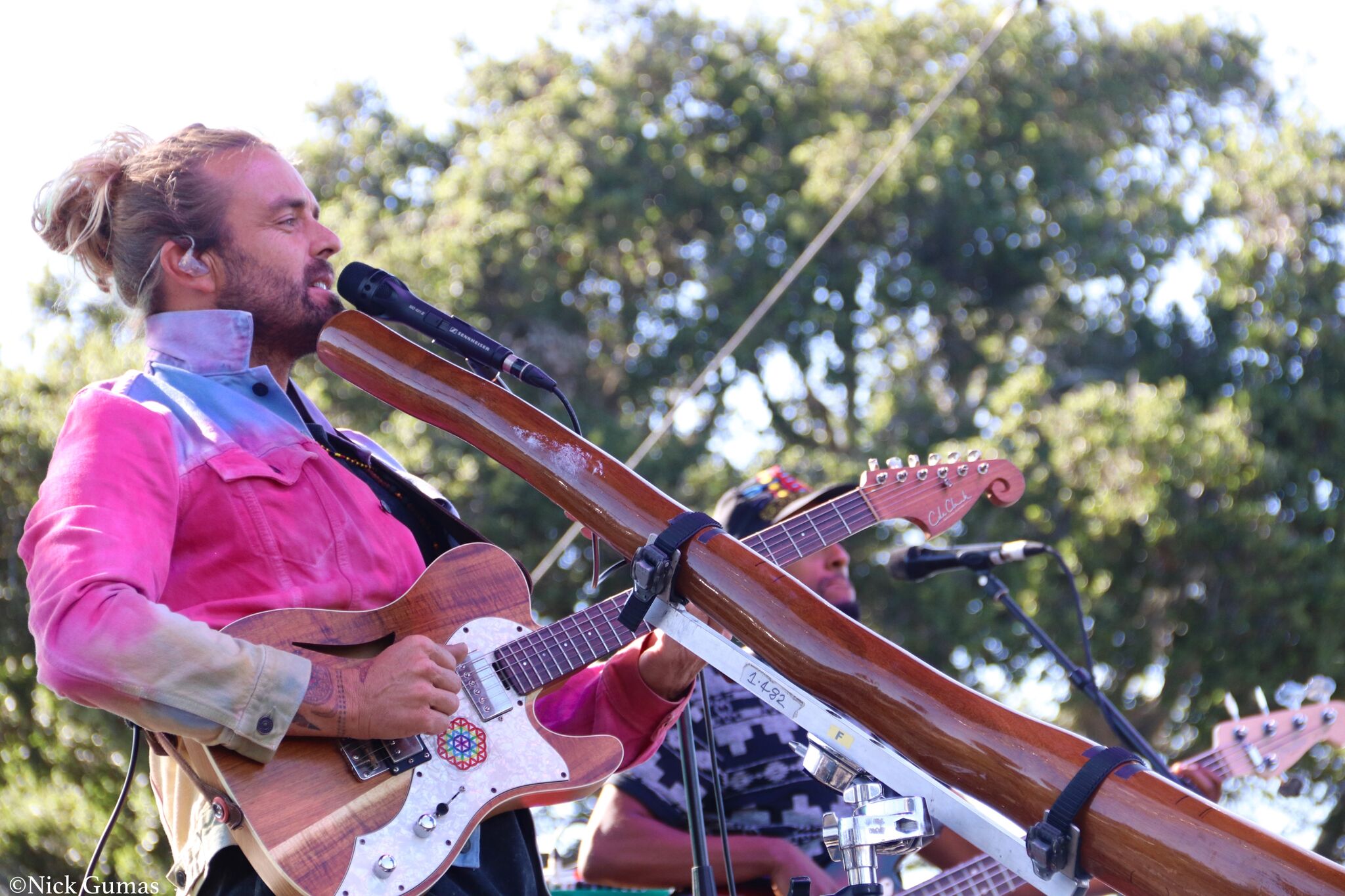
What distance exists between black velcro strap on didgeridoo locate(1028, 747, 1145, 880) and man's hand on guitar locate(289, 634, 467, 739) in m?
1.08

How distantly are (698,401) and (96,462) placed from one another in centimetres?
1211

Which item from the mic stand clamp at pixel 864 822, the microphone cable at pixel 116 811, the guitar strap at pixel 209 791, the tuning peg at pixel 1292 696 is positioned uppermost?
the tuning peg at pixel 1292 696

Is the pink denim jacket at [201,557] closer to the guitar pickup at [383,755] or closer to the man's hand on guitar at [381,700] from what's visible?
the man's hand on guitar at [381,700]

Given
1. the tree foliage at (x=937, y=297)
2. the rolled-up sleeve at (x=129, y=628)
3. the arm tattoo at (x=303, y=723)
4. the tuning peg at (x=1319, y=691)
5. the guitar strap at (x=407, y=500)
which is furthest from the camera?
the tree foliage at (x=937, y=297)

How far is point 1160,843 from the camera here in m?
1.12

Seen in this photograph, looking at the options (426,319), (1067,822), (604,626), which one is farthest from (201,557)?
(1067,822)

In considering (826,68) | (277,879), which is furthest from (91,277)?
(826,68)

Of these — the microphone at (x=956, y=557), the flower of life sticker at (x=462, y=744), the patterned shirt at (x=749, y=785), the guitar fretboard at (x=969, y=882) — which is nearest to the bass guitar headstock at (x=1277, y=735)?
the microphone at (x=956, y=557)

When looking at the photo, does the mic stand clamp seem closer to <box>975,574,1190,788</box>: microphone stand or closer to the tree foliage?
<box>975,574,1190,788</box>: microphone stand

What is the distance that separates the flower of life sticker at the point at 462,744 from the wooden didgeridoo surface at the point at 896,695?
2.06ft

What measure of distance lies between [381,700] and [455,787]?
23 cm

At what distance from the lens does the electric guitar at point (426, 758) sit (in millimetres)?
1985

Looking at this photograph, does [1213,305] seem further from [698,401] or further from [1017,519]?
[698,401]

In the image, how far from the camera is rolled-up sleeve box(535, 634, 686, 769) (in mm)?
2512
